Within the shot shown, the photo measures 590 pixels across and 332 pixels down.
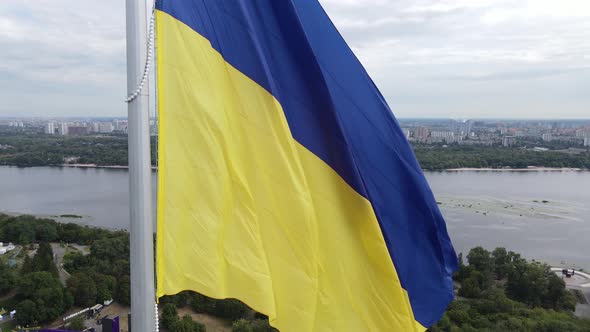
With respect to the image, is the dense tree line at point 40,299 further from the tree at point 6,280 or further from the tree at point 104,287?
the tree at point 104,287

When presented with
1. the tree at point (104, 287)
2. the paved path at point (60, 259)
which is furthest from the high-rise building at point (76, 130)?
the tree at point (104, 287)

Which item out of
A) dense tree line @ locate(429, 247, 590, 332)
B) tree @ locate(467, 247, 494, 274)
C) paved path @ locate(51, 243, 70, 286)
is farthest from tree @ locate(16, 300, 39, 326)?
tree @ locate(467, 247, 494, 274)

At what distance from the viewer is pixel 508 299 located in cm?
548

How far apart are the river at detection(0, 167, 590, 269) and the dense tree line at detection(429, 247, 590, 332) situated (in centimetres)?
176

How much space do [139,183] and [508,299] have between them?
568 centimetres

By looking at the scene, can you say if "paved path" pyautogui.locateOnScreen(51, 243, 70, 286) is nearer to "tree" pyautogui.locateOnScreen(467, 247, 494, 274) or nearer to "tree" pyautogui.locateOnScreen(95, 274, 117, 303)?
Result: "tree" pyautogui.locateOnScreen(95, 274, 117, 303)

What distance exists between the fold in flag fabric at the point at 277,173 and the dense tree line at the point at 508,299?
3960 millimetres

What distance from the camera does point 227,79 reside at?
0.78 m

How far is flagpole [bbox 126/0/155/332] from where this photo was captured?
2.11ft

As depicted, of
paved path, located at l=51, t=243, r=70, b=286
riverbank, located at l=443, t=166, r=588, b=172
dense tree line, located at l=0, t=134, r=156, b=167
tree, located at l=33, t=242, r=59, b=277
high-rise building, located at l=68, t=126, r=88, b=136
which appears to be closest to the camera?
tree, located at l=33, t=242, r=59, b=277

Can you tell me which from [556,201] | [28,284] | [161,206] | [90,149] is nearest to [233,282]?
[161,206]

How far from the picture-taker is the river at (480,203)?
9242mm

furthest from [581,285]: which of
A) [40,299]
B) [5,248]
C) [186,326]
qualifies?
[5,248]

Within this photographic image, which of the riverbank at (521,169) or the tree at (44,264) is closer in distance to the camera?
the tree at (44,264)
